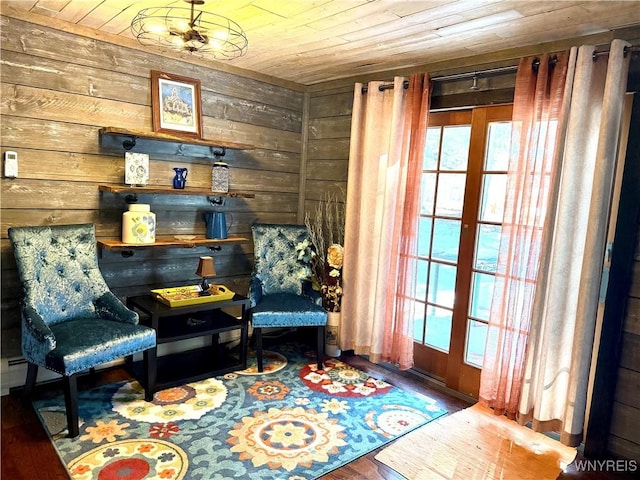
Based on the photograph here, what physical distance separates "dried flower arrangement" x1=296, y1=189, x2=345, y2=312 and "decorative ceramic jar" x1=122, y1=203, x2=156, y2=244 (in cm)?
112

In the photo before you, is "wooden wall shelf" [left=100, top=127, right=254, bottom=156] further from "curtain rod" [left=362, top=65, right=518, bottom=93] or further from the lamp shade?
"curtain rod" [left=362, top=65, right=518, bottom=93]

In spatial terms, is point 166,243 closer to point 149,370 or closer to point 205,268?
point 205,268

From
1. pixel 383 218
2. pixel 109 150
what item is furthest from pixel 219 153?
pixel 383 218

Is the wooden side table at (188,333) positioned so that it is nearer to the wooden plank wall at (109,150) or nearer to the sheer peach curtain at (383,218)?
the wooden plank wall at (109,150)

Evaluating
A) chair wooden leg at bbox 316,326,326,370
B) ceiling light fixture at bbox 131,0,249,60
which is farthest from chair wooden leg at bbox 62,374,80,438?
ceiling light fixture at bbox 131,0,249,60

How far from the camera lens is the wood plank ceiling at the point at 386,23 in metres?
2.07

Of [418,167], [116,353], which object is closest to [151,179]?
[116,353]

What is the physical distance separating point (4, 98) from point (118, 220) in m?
0.91

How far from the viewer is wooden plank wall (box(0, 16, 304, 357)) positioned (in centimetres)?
259

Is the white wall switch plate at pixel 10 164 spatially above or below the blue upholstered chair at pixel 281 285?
above

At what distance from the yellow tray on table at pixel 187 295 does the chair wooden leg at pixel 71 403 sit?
2.39 ft

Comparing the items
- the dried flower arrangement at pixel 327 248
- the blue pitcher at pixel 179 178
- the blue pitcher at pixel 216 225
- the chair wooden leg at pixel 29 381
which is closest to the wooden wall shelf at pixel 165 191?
the blue pitcher at pixel 179 178

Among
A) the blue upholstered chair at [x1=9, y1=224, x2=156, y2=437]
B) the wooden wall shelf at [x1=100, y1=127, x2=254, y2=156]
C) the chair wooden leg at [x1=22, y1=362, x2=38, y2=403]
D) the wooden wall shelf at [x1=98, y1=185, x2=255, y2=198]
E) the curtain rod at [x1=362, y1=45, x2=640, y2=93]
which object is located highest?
the curtain rod at [x1=362, y1=45, x2=640, y2=93]

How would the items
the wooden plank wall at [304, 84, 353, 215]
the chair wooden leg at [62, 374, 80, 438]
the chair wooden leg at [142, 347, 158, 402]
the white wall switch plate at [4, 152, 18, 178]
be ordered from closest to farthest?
1. the chair wooden leg at [62, 374, 80, 438]
2. the white wall switch plate at [4, 152, 18, 178]
3. the chair wooden leg at [142, 347, 158, 402]
4. the wooden plank wall at [304, 84, 353, 215]
